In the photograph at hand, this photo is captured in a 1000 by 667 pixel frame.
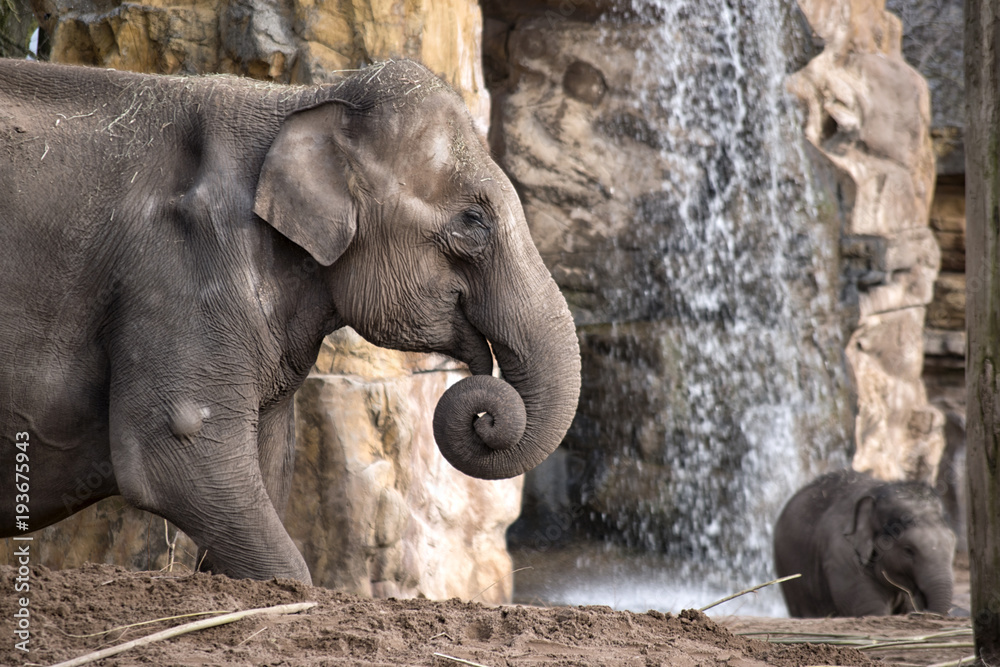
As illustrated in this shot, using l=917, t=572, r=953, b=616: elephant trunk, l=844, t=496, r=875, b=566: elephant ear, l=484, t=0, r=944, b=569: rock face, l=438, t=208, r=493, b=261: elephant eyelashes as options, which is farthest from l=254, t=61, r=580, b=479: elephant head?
l=484, t=0, r=944, b=569: rock face

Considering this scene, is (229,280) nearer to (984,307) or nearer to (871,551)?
(984,307)

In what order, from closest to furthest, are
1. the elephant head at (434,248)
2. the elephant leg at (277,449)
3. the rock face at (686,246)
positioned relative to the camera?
the elephant head at (434,248) < the elephant leg at (277,449) < the rock face at (686,246)

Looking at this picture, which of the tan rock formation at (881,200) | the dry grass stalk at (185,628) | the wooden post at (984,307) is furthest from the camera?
the tan rock formation at (881,200)

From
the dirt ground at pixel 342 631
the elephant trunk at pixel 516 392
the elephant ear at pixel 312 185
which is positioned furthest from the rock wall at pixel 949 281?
the elephant ear at pixel 312 185

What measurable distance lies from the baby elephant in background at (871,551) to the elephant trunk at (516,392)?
3.18 metres

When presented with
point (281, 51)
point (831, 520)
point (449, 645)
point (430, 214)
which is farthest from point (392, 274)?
point (831, 520)

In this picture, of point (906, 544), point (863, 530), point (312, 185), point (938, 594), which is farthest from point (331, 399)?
point (938, 594)

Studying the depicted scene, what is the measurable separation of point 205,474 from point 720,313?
562cm

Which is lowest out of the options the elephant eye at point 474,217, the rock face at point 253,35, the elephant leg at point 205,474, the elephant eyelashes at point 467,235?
the elephant leg at point 205,474

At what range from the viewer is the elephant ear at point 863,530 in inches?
233

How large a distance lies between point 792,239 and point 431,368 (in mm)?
3917

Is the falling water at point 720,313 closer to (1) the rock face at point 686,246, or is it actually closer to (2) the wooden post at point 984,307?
(1) the rock face at point 686,246

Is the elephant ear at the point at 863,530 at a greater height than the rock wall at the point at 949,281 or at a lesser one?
lesser

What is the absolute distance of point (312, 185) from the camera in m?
3.12
